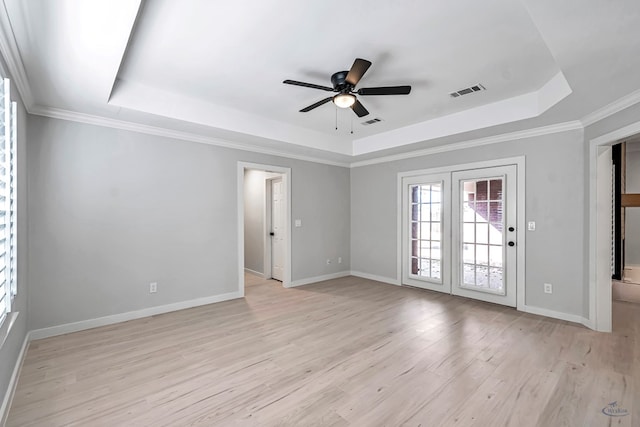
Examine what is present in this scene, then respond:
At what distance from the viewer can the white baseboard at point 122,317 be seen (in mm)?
3265

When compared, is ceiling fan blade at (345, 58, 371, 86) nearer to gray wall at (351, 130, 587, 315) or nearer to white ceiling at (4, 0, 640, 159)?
white ceiling at (4, 0, 640, 159)

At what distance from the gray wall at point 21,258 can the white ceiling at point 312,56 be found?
353mm

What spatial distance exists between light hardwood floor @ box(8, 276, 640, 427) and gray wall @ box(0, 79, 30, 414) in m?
0.23

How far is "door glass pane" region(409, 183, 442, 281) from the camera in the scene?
513 cm

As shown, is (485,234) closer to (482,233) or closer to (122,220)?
(482,233)

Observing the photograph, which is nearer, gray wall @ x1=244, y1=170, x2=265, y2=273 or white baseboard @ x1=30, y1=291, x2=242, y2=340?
white baseboard @ x1=30, y1=291, x2=242, y2=340

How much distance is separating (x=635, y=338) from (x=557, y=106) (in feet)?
8.60

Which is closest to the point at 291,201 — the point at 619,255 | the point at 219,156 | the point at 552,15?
the point at 219,156

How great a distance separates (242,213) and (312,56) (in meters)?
2.81

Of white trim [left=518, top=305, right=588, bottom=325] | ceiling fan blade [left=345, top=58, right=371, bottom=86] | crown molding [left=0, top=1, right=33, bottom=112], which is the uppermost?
ceiling fan blade [left=345, top=58, right=371, bottom=86]

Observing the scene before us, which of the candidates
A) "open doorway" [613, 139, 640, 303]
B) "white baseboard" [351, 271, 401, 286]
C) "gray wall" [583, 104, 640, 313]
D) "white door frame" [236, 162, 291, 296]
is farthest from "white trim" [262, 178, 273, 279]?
"open doorway" [613, 139, 640, 303]

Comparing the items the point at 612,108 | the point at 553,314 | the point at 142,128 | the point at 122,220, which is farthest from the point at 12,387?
the point at 612,108

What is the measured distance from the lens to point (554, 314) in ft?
12.7

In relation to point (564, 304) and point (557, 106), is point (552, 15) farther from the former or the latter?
point (564, 304)
